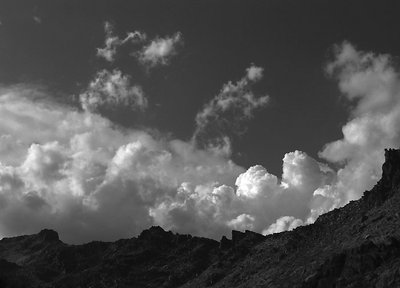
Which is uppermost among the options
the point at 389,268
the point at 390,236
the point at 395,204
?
the point at 395,204

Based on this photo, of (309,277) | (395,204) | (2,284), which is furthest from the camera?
(395,204)

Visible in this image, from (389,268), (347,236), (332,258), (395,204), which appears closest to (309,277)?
(332,258)

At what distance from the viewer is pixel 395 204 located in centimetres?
18425

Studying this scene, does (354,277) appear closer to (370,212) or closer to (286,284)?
(286,284)

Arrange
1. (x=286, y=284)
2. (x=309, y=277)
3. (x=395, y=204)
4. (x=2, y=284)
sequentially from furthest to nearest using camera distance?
(x=395, y=204), (x=286, y=284), (x=309, y=277), (x=2, y=284)

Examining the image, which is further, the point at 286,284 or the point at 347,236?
the point at 347,236

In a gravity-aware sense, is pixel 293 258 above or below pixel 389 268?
above

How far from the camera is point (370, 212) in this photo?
195875 millimetres

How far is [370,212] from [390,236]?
154ft

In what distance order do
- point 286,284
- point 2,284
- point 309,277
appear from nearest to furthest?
point 2,284 < point 309,277 < point 286,284

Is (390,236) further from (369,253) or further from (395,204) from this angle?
(395,204)

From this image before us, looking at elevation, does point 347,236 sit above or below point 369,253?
above

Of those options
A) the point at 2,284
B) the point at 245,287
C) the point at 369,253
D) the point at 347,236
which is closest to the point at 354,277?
the point at 369,253

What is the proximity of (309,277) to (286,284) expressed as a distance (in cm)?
1542
